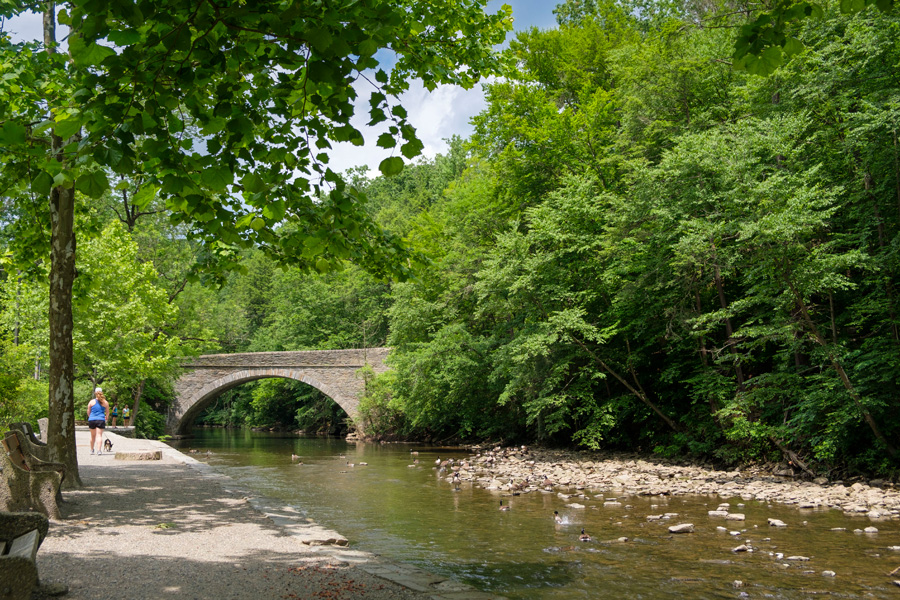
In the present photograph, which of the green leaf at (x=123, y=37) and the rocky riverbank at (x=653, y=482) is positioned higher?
the green leaf at (x=123, y=37)

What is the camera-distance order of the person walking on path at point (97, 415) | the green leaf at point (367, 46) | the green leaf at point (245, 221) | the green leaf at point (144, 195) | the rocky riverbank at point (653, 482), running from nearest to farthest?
1. the green leaf at point (367, 46)
2. the green leaf at point (144, 195)
3. the green leaf at point (245, 221)
4. the rocky riverbank at point (653, 482)
5. the person walking on path at point (97, 415)

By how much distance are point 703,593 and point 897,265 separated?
688 cm

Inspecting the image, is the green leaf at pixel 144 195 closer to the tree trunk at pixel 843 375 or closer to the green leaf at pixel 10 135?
the green leaf at pixel 10 135

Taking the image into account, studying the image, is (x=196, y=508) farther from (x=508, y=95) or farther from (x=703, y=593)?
(x=508, y=95)

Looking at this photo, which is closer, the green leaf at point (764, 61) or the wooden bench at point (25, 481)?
the green leaf at point (764, 61)

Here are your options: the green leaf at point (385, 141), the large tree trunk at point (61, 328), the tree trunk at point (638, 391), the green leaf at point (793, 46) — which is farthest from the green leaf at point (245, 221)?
the tree trunk at point (638, 391)

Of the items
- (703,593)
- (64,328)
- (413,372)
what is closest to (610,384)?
(413,372)

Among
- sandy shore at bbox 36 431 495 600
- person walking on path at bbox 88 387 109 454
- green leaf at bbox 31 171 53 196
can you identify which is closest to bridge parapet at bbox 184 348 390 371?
person walking on path at bbox 88 387 109 454

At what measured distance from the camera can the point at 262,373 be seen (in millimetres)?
28641

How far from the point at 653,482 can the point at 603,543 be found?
478 cm

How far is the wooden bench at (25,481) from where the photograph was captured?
4863 millimetres

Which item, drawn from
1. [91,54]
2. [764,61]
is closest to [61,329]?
[91,54]

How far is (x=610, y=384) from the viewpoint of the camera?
16.5m

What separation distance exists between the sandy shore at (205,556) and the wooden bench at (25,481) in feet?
0.75
